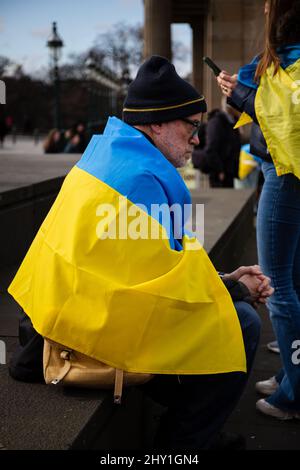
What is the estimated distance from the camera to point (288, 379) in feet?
12.2

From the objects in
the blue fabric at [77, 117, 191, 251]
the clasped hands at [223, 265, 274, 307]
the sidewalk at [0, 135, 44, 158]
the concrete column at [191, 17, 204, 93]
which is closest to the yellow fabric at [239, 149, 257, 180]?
the clasped hands at [223, 265, 274, 307]

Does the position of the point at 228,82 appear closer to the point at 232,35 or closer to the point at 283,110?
the point at 283,110

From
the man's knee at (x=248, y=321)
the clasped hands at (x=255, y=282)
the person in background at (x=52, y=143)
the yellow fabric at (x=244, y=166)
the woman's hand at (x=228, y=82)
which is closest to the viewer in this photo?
the man's knee at (x=248, y=321)

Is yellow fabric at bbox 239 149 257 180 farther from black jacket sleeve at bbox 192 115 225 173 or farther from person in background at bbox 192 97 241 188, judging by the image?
black jacket sleeve at bbox 192 115 225 173

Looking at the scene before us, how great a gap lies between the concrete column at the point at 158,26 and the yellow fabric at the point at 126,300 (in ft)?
46.0

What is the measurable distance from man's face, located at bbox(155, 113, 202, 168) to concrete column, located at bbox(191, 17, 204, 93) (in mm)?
27713

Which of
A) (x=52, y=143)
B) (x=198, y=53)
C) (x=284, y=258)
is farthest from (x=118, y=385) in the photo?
(x=198, y=53)

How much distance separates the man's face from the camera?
2.81 metres

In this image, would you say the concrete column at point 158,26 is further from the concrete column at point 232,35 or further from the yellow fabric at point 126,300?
the yellow fabric at point 126,300

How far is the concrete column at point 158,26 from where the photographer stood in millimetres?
16078

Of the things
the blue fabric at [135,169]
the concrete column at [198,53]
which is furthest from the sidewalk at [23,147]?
the blue fabric at [135,169]
